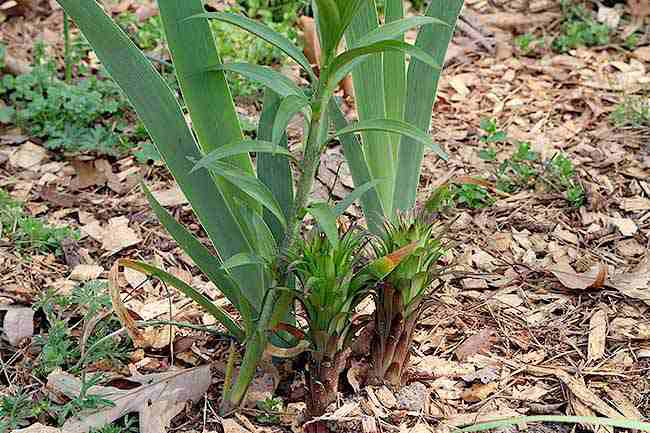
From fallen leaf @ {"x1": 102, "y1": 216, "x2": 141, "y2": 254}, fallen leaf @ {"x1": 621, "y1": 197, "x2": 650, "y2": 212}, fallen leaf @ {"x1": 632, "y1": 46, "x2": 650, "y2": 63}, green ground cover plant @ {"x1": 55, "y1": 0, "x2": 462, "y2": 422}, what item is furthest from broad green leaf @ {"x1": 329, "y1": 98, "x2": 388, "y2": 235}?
fallen leaf @ {"x1": 632, "y1": 46, "x2": 650, "y2": 63}

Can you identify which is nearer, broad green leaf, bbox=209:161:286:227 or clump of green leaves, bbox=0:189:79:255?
broad green leaf, bbox=209:161:286:227

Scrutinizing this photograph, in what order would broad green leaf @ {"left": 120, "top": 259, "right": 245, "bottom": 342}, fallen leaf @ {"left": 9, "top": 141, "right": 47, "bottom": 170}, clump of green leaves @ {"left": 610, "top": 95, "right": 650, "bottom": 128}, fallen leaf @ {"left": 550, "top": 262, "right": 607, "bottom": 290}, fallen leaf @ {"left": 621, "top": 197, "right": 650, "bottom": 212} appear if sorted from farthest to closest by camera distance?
clump of green leaves @ {"left": 610, "top": 95, "right": 650, "bottom": 128} < fallen leaf @ {"left": 9, "top": 141, "right": 47, "bottom": 170} < fallen leaf @ {"left": 621, "top": 197, "right": 650, "bottom": 212} < fallen leaf @ {"left": 550, "top": 262, "right": 607, "bottom": 290} < broad green leaf @ {"left": 120, "top": 259, "right": 245, "bottom": 342}

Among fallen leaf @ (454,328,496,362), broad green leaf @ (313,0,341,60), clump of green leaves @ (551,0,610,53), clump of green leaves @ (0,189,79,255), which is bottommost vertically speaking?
fallen leaf @ (454,328,496,362)

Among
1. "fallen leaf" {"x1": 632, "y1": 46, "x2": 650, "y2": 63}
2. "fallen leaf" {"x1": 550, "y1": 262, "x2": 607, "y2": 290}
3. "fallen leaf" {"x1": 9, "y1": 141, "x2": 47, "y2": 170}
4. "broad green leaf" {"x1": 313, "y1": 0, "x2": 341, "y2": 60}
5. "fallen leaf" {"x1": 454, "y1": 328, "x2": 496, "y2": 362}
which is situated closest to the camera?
"broad green leaf" {"x1": 313, "y1": 0, "x2": 341, "y2": 60}

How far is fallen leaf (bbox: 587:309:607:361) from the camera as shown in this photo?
5.98 ft

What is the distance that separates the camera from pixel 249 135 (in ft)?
8.74

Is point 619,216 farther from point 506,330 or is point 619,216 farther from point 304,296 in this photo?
point 304,296

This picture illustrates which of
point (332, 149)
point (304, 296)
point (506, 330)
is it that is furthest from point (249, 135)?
point (304, 296)

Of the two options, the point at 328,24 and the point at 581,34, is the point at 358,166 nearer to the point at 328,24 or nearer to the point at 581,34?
the point at 328,24

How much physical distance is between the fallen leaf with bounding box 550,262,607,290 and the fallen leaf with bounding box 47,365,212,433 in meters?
0.89

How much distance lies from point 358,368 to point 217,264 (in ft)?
1.12

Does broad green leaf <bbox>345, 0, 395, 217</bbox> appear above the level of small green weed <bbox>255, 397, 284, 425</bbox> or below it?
above

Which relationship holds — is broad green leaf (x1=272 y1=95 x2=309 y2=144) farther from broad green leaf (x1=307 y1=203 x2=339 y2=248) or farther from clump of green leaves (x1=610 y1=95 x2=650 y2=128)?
clump of green leaves (x1=610 y1=95 x2=650 y2=128)

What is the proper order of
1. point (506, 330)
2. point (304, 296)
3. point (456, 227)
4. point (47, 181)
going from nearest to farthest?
point (304, 296) → point (506, 330) → point (456, 227) → point (47, 181)
